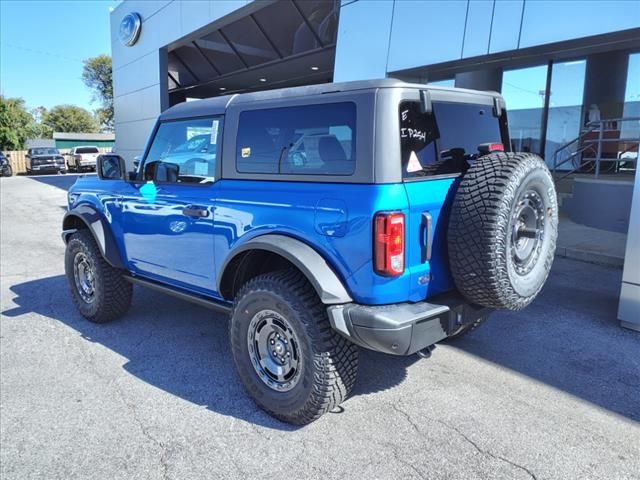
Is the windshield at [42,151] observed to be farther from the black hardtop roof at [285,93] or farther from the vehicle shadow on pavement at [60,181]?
the black hardtop roof at [285,93]

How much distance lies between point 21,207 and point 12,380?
1302cm

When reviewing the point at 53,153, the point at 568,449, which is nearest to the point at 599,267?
the point at 568,449

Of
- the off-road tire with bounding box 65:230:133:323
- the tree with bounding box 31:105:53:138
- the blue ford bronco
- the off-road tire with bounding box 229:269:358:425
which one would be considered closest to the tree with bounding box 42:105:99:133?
the tree with bounding box 31:105:53:138

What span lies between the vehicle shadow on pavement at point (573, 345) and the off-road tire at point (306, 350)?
1.62 meters

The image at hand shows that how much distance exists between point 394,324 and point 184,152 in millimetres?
2250

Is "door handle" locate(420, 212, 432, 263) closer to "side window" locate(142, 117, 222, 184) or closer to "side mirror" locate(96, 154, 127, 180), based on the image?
"side window" locate(142, 117, 222, 184)

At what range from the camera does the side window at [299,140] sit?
110 inches

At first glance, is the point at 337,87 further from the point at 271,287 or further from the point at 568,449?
the point at 568,449

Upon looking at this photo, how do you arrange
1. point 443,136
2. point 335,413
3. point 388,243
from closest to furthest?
point 388,243
point 443,136
point 335,413

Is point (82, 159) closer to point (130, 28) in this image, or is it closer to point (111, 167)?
point (130, 28)

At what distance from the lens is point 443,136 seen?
3.02m

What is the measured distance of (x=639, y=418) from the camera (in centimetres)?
303

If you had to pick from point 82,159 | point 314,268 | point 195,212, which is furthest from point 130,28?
point 314,268

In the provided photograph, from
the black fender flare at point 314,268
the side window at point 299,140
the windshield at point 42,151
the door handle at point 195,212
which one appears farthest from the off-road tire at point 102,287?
the windshield at point 42,151
